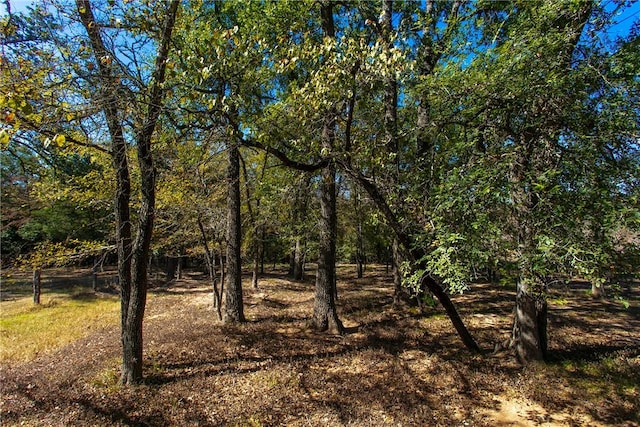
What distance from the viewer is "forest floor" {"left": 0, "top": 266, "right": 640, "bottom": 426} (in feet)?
19.0

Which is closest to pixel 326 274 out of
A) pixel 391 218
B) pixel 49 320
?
pixel 391 218

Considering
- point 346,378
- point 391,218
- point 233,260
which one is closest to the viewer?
point 391,218

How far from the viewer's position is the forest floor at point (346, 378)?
5785 mm

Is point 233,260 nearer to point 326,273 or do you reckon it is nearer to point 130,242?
point 326,273

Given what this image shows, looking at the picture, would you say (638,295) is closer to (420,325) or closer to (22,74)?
(420,325)

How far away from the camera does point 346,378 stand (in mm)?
7227

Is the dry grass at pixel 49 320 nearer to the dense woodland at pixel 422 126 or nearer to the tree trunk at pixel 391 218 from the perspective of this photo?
the dense woodland at pixel 422 126

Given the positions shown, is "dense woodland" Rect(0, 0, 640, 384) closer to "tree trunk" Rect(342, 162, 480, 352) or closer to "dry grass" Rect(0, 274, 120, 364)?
"tree trunk" Rect(342, 162, 480, 352)

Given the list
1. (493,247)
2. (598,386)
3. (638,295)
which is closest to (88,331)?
(493,247)

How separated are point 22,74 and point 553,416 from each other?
9.48 meters

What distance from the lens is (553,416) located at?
5.60m

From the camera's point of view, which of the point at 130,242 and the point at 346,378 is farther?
the point at 130,242

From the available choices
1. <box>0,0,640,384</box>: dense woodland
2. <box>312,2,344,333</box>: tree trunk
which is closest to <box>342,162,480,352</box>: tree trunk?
<box>0,0,640,384</box>: dense woodland

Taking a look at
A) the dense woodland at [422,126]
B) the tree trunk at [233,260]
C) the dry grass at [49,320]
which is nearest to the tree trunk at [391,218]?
the dense woodland at [422,126]
